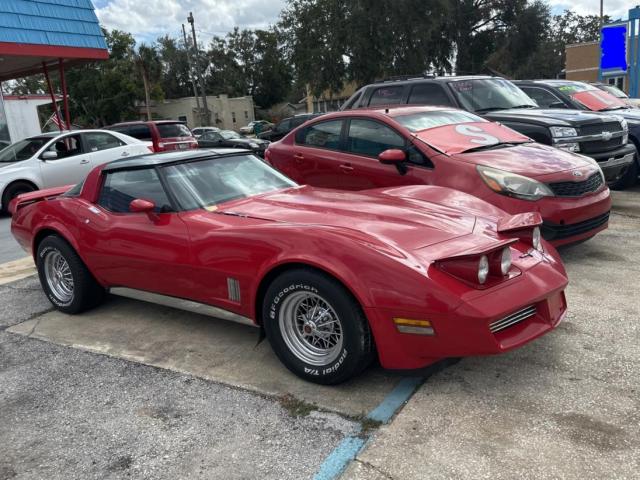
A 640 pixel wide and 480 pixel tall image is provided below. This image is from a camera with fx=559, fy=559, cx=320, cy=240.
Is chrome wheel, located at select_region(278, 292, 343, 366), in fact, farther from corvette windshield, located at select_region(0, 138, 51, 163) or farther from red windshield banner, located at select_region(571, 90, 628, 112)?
corvette windshield, located at select_region(0, 138, 51, 163)

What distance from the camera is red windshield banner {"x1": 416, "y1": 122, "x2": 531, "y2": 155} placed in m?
5.55

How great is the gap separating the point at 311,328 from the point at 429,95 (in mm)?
5712

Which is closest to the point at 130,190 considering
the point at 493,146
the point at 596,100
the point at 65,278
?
the point at 65,278

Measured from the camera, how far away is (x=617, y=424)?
2.66m

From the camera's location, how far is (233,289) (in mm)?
3535

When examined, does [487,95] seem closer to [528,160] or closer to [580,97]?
[580,97]

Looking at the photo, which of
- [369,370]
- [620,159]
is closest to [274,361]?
[369,370]

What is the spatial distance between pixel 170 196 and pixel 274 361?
4.63ft

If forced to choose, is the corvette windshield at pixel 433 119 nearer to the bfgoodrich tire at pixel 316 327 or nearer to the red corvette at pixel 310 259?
the red corvette at pixel 310 259

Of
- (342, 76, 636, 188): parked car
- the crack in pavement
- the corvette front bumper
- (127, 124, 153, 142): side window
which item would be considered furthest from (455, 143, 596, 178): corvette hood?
(127, 124, 153, 142): side window

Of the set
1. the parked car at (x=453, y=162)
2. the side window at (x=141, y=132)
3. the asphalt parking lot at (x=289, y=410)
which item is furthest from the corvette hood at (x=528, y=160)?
the side window at (x=141, y=132)

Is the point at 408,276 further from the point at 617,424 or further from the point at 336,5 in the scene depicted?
the point at 336,5

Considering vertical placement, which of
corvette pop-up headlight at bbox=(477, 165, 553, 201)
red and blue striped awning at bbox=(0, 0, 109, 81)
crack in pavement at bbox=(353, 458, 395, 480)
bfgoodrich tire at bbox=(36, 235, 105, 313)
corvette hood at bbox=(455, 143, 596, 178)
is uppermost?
red and blue striped awning at bbox=(0, 0, 109, 81)

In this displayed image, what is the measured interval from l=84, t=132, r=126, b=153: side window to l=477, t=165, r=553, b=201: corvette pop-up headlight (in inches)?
338
